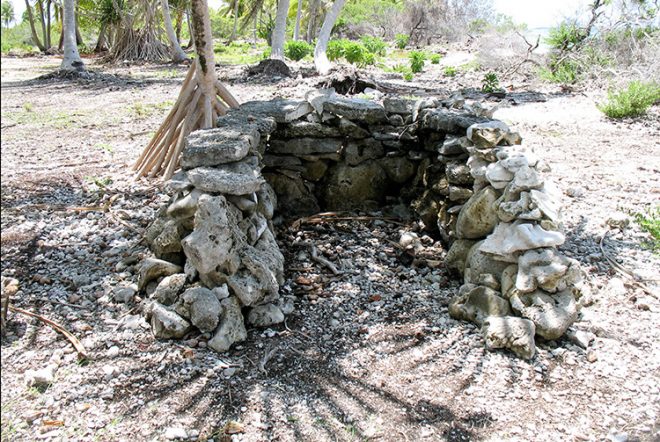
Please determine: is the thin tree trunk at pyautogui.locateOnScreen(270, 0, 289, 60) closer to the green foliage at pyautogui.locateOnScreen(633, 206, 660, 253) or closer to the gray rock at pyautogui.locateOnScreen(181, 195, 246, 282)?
the green foliage at pyautogui.locateOnScreen(633, 206, 660, 253)

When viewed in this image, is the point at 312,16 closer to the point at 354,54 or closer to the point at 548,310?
the point at 354,54

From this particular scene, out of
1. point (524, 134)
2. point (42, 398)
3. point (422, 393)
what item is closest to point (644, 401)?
point (422, 393)

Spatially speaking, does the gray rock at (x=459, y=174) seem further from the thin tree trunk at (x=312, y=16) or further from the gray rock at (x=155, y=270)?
the thin tree trunk at (x=312, y=16)

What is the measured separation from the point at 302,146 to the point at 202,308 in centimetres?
221

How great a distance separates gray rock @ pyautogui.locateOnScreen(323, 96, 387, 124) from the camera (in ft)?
15.6

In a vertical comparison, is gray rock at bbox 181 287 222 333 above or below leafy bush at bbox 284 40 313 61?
below

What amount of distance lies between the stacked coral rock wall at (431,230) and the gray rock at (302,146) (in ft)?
0.51

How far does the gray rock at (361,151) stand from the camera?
4988 mm

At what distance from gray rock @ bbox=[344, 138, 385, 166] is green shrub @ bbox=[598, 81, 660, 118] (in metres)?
4.93

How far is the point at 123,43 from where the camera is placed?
17500 mm

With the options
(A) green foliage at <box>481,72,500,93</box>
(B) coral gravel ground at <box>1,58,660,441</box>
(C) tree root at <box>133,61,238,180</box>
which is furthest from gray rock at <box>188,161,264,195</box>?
(A) green foliage at <box>481,72,500,93</box>

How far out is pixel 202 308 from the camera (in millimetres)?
2967

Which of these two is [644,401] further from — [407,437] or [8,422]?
[8,422]

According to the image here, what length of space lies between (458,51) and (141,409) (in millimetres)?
19851
